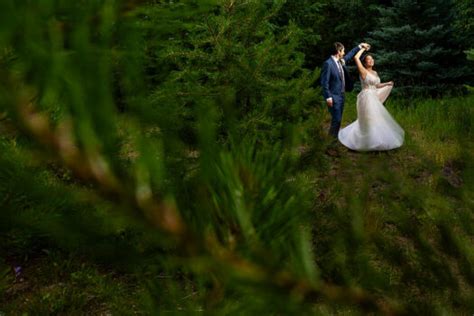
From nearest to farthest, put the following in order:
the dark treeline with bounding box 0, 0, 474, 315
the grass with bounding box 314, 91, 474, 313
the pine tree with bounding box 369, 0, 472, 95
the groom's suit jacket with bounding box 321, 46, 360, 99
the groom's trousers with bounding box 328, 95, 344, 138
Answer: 1. the dark treeline with bounding box 0, 0, 474, 315
2. the grass with bounding box 314, 91, 474, 313
3. the groom's suit jacket with bounding box 321, 46, 360, 99
4. the groom's trousers with bounding box 328, 95, 344, 138
5. the pine tree with bounding box 369, 0, 472, 95

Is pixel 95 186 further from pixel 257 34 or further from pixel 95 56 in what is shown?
pixel 257 34

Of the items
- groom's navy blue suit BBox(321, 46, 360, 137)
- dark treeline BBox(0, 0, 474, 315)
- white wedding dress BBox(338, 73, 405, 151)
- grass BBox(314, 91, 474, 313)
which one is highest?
dark treeline BBox(0, 0, 474, 315)

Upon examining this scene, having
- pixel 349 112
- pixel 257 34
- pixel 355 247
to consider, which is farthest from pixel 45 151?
pixel 349 112

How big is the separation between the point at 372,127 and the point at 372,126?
0.02 m

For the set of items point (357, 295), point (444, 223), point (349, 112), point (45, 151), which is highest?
point (45, 151)

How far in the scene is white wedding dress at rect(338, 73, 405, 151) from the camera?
642cm

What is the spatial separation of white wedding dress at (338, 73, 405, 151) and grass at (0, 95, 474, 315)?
23 cm

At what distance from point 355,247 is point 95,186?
54 cm

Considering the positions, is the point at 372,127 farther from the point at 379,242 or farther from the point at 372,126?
the point at 379,242

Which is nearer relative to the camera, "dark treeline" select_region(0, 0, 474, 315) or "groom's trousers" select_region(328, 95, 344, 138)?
"dark treeline" select_region(0, 0, 474, 315)

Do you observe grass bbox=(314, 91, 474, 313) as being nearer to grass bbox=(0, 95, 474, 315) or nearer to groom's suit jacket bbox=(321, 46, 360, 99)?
grass bbox=(0, 95, 474, 315)

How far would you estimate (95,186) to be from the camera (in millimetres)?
395

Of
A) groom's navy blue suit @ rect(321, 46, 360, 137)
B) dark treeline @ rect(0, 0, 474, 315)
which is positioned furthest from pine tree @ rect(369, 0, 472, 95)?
dark treeline @ rect(0, 0, 474, 315)

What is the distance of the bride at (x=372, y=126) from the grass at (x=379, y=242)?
0.76 ft
